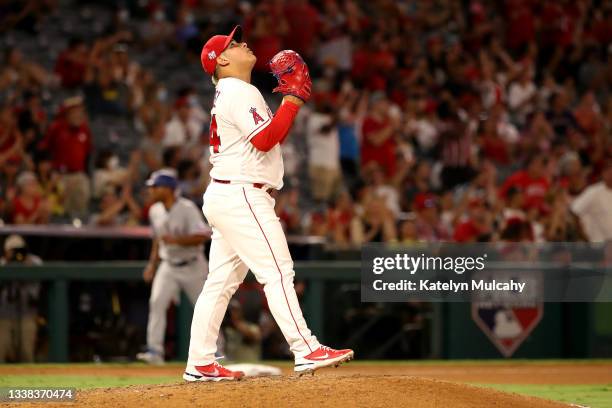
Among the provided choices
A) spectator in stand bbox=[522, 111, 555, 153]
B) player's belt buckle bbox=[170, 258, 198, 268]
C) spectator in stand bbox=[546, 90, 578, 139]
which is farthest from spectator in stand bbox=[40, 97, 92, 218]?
spectator in stand bbox=[546, 90, 578, 139]

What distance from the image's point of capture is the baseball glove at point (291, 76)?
23.3 feet

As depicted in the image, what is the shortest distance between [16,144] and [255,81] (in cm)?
384

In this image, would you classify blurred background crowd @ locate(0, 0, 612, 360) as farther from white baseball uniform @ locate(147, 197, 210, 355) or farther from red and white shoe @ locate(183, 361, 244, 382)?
red and white shoe @ locate(183, 361, 244, 382)

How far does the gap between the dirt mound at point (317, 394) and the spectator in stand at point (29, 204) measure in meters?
6.02

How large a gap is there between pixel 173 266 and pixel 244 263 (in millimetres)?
4342

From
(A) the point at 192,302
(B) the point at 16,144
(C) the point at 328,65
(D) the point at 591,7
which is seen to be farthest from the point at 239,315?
(D) the point at 591,7

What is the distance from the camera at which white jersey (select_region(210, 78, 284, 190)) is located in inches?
280

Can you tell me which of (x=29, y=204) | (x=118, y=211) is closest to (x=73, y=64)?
(x=118, y=211)

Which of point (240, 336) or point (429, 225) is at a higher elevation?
point (429, 225)

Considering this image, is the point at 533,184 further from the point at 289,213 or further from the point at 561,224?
the point at 289,213

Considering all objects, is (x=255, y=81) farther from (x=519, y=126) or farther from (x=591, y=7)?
(x=591, y=7)

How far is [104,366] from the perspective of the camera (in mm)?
11719

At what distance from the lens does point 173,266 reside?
38.0 feet

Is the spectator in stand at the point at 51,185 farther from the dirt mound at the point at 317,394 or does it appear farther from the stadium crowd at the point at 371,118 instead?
the dirt mound at the point at 317,394
